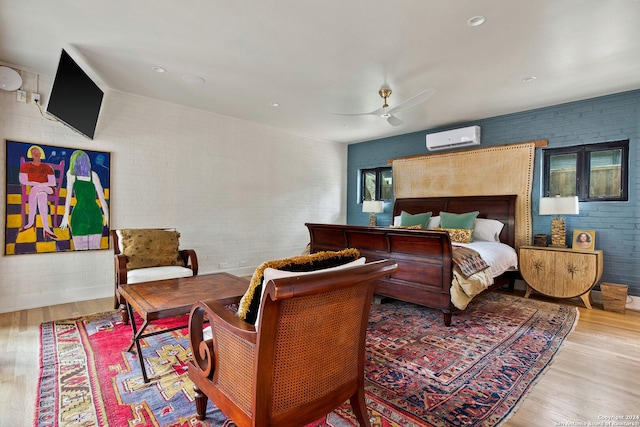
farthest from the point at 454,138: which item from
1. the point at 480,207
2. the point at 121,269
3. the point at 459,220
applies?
the point at 121,269

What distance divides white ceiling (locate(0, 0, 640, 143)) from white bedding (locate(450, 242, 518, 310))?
2.11 meters

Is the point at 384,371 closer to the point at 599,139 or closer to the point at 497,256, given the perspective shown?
the point at 497,256

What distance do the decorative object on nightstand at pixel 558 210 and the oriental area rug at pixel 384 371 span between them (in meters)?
1.24

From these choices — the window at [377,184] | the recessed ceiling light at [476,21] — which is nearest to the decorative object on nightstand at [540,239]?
the window at [377,184]

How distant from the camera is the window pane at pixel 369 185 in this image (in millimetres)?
7184

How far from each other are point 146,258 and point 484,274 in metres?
3.83

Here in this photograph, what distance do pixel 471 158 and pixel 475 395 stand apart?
4303 mm

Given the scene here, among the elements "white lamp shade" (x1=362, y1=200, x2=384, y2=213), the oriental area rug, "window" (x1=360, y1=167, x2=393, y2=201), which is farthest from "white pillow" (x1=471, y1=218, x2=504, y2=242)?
"window" (x1=360, y1=167, x2=393, y2=201)

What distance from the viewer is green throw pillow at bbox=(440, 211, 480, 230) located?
4.73m

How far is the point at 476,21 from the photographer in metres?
2.53

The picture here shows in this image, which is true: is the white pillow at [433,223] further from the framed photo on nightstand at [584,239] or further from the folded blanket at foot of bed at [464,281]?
the folded blanket at foot of bed at [464,281]

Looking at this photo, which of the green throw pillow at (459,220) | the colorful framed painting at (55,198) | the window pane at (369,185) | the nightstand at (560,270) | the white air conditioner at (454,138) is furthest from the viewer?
the window pane at (369,185)

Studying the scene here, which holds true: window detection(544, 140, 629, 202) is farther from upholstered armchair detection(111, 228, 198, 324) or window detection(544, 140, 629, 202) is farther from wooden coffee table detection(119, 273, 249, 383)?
upholstered armchair detection(111, 228, 198, 324)

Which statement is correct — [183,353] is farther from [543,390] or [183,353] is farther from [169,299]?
[543,390]
